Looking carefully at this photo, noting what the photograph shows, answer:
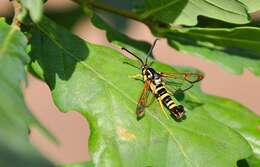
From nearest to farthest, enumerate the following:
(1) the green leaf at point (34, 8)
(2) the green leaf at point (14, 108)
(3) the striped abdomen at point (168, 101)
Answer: (2) the green leaf at point (14, 108) < (1) the green leaf at point (34, 8) < (3) the striped abdomen at point (168, 101)

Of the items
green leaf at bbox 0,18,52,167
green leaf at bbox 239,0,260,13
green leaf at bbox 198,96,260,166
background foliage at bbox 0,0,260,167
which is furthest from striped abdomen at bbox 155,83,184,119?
green leaf at bbox 0,18,52,167

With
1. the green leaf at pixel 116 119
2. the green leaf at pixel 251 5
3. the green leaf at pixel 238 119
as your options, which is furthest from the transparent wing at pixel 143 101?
the green leaf at pixel 251 5

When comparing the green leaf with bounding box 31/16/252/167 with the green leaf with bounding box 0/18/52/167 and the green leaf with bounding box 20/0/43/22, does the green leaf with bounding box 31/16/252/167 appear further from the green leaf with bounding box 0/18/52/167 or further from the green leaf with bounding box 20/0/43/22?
the green leaf with bounding box 20/0/43/22

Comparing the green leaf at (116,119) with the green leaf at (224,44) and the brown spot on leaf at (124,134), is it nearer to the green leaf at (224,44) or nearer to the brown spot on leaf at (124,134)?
the brown spot on leaf at (124,134)

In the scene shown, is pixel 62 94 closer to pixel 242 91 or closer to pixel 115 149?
pixel 115 149

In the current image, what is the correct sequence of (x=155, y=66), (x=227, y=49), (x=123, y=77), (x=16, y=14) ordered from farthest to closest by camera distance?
1. (x=227, y=49)
2. (x=155, y=66)
3. (x=123, y=77)
4. (x=16, y=14)

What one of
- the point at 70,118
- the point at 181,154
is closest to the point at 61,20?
the point at 181,154
